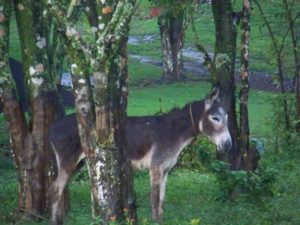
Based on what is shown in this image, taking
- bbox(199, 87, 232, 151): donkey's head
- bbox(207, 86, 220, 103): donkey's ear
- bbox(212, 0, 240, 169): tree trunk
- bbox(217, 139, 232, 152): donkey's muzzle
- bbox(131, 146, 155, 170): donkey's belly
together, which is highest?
bbox(212, 0, 240, 169): tree trunk

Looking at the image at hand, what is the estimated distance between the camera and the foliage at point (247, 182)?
1223cm

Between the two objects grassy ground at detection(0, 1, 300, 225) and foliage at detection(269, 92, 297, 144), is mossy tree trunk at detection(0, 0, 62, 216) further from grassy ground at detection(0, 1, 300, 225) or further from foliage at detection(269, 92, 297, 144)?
foliage at detection(269, 92, 297, 144)

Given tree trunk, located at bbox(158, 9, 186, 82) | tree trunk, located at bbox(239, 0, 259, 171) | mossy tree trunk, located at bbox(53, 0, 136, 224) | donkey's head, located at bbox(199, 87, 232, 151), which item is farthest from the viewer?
tree trunk, located at bbox(158, 9, 186, 82)

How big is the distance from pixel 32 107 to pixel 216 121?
258 centimetres

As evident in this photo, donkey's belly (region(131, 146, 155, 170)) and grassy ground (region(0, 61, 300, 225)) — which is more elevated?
donkey's belly (region(131, 146, 155, 170))

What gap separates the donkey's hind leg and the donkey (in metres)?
0.09

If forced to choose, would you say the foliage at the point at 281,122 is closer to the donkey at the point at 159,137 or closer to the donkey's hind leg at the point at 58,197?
the donkey at the point at 159,137

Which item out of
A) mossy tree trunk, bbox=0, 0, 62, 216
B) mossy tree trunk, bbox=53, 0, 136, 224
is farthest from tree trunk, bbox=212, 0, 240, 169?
mossy tree trunk, bbox=53, 0, 136, 224

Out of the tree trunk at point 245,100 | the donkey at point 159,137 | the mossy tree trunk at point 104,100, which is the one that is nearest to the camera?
the mossy tree trunk at point 104,100

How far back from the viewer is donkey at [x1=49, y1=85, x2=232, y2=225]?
1244 centimetres

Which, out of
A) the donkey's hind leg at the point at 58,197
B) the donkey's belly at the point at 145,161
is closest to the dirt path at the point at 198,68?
the donkey's belly at the point at 145,161

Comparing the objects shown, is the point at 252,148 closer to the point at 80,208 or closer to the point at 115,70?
the point at 80,208

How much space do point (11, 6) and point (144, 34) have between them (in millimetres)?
48236

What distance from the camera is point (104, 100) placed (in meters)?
9.53
